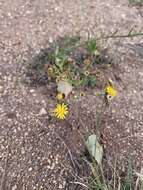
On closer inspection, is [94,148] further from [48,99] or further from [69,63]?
[69,63]

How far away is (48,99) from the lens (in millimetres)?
2342

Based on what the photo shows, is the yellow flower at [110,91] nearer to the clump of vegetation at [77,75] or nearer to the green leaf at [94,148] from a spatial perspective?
the clump of vegetation at [77,75]

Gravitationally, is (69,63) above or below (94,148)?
above

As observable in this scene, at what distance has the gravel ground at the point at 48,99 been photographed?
6.87 ft

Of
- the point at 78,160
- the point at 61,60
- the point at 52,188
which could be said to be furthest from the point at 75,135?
the point at 61,60

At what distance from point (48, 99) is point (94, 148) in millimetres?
414

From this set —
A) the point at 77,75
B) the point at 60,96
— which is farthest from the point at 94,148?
the point at 77,75

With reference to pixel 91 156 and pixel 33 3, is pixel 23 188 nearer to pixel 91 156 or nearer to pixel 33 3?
pixel 91 156

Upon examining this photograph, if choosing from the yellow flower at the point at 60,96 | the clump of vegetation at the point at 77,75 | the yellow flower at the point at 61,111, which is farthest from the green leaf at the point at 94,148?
the yellow flower at the point at 60,96

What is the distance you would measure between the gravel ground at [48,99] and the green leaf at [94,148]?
6cm

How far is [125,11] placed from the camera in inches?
117

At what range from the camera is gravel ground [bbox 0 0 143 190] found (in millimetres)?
2094

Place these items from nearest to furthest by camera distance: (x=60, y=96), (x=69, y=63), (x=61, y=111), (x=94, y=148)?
(x=94, y=148) → (x=61, y=111) → (x=60, y=96) → (x=69, y=63)

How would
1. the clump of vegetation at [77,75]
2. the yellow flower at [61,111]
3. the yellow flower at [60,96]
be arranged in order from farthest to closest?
the yellow flower at [60,96]
the yellow flower at [61,111]
the clump of vegetation at [77,75]
